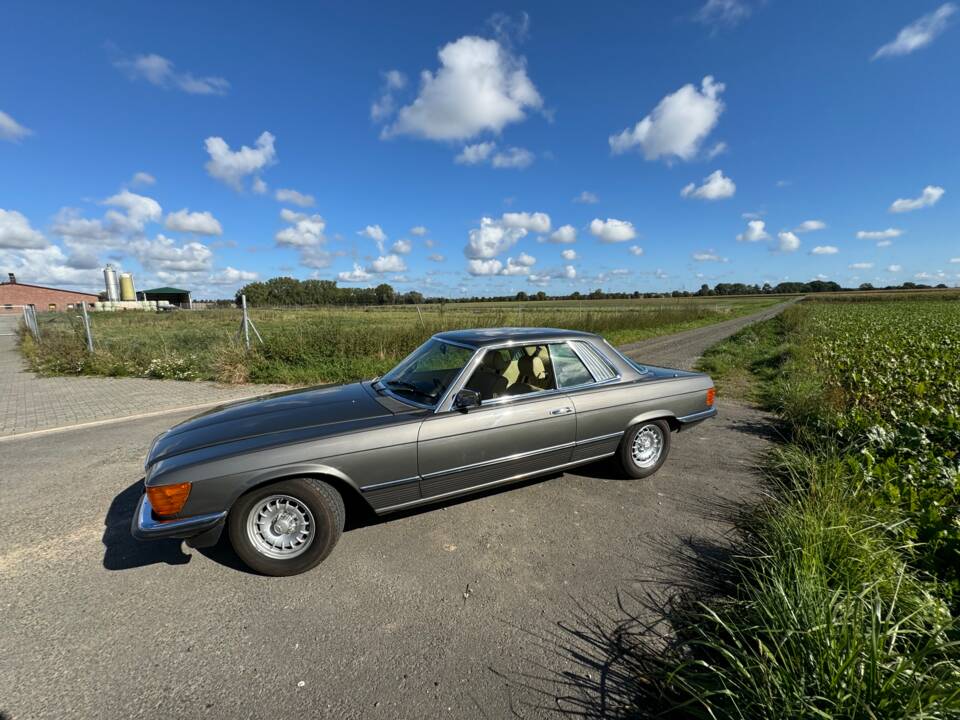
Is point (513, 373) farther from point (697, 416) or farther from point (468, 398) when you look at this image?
point (697, 416)

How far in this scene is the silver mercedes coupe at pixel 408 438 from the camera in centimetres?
236

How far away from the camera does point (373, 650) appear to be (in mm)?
1995

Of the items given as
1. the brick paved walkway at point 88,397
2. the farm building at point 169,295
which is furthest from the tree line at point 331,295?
the farm building at point 169,295

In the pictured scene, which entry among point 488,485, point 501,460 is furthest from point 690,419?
point 488,485

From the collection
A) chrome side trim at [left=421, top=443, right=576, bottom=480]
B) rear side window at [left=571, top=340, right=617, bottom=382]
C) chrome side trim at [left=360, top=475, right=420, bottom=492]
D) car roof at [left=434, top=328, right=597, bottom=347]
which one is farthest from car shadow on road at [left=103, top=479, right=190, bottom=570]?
rear side window at [left=571, top=340, right=617, bottom=382]

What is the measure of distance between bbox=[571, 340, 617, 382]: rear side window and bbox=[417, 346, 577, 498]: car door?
1.46ft

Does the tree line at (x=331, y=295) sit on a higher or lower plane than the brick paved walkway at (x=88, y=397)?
higher

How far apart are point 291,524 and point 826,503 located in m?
3.53

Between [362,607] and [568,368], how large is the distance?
7.92ft

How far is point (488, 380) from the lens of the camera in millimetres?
3295

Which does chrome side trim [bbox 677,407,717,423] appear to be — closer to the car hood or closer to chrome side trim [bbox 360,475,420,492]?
chrome side trim [bbox 360,475,420,492]

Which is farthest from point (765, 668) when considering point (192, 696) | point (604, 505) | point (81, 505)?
point (81, 505)

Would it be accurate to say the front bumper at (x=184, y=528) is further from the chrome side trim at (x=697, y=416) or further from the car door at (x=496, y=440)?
the chrome side trim at (x=697, y=416)

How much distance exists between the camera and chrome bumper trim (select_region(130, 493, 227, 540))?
7.45ft
